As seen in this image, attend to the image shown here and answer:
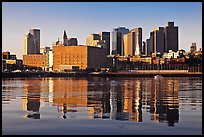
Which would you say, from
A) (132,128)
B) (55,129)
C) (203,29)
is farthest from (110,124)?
(203,29)

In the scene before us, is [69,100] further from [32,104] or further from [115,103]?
[115,103]

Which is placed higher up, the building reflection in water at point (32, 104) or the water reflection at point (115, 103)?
the water reflection at point (115, 103)

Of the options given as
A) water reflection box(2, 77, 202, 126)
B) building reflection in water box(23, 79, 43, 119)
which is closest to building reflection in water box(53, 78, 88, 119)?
water reflection box(2, 77, 202, 126)

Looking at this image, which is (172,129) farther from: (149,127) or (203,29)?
(203,29)

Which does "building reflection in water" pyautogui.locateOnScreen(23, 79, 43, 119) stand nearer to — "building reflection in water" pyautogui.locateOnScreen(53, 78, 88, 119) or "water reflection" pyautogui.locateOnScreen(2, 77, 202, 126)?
"water reflection" pyautogui.locateOnScreen(2, 77, 202, 126)

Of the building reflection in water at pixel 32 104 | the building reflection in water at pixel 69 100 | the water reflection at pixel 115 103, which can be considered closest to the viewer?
the water reflection at pixel 115 103

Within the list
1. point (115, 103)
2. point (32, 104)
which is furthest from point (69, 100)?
point (115, 103)

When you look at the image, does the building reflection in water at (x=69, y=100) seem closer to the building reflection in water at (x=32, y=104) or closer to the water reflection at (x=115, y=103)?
the water reflection at (x=115, y=103)

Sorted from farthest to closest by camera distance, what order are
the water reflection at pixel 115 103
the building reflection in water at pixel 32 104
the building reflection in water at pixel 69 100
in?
the building reflection in water at pixel 69 100, the building reflection in water at pixel 32 104, the water reflection at pixel 115 103

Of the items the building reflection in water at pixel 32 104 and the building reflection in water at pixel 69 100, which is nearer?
the building reflection in water at pixel 32 104

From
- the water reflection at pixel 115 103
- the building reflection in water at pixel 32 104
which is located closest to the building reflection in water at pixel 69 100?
the water reflection at pixel 115 103

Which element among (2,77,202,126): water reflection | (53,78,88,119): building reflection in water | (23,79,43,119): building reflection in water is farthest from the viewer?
(53,78,88,119): building reflection in water

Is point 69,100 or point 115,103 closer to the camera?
point 115,103

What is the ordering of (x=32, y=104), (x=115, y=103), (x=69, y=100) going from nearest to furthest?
(x=32, y=104), (x=115, y=103), (x=69, y=100)
